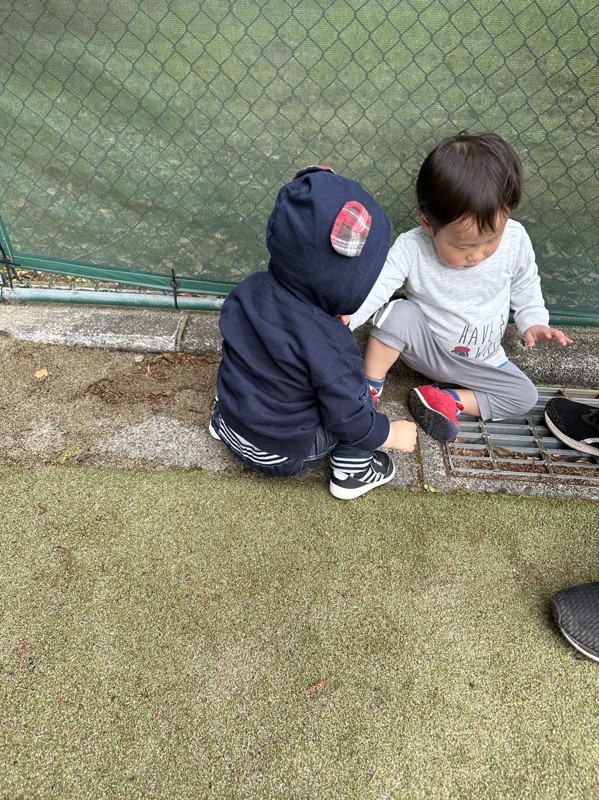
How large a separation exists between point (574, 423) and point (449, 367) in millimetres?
542

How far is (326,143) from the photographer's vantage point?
2311mm

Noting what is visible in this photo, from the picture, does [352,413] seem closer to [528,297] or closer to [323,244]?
[323,244]

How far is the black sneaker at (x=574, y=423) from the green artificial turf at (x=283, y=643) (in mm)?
282

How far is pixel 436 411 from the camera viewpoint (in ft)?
7.54

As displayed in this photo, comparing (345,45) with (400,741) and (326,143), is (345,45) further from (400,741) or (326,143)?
(400,741)

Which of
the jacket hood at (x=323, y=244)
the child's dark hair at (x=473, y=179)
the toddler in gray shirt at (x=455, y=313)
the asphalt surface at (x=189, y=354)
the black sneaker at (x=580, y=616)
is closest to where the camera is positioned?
the jacket hood at (x=323, y=244)

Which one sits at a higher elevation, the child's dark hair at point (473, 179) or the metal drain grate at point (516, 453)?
the child's dark hair at point (473, 179)

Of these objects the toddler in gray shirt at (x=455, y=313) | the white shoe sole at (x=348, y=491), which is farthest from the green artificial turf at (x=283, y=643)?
the toddler in gray shirt at (x=455, y=313)

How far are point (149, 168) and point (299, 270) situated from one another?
1330mm

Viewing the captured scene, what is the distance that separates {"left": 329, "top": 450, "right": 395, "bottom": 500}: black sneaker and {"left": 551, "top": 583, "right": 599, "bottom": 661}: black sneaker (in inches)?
26.4

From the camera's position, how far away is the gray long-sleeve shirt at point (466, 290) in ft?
7.17

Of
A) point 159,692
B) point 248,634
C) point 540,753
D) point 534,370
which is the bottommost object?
point 159,692

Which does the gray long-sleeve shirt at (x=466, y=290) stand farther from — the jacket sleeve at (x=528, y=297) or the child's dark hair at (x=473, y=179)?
the child's dark hair at (x=473, y=179)

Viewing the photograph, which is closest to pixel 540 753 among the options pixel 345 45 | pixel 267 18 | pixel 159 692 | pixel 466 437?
pixel 159 692
